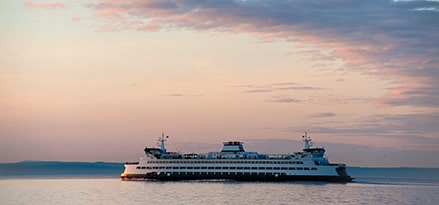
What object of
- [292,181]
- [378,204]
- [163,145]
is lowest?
[378,204]

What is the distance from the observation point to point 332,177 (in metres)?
144

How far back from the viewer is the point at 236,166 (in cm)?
15350

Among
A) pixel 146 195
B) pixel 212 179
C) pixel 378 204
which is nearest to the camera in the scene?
pixel 378 204

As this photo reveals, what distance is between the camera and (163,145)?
165 m

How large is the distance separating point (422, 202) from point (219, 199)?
27.8 m

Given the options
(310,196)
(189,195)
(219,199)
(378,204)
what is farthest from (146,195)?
(378,204)

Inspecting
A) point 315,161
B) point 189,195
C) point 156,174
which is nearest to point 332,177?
point 315,161

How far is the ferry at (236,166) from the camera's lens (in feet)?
479

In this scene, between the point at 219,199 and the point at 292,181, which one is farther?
the point at 292,181

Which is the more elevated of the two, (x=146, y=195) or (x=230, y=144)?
(x=230, y=144)

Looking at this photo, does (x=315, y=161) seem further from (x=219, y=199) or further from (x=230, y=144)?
(x=219, y=199)

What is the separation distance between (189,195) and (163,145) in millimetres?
60334

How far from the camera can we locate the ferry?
479 feet

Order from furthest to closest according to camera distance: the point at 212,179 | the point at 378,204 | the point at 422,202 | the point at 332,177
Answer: the point at 212,179
the point at 332,177
the point at 422,202
the point at 378,204
